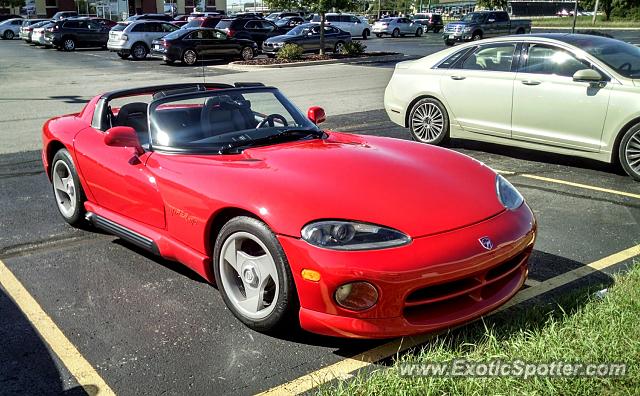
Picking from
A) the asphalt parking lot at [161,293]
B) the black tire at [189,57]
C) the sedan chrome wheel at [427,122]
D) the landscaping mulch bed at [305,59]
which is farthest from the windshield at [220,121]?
the black tire at [189,57]


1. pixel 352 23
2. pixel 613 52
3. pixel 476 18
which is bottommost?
pixel 613 52

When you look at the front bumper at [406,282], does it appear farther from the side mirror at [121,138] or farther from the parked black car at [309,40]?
the parked black car at [309,40]

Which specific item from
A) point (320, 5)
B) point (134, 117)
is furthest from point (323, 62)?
point (134, 117)

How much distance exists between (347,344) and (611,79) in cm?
491

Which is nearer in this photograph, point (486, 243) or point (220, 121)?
point (486, 243)

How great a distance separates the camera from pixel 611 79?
663cm

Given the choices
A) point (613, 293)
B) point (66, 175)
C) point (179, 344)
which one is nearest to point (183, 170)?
point (179, 344)

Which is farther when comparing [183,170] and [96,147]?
[96,147]

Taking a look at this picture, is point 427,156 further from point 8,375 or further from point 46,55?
point 46,55

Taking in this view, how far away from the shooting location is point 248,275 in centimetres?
348

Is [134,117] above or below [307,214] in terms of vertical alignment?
above

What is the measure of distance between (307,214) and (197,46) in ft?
74.1

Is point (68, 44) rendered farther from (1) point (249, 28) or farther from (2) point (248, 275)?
(2) point (248, 275)

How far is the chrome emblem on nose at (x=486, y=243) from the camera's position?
3.19 metres
